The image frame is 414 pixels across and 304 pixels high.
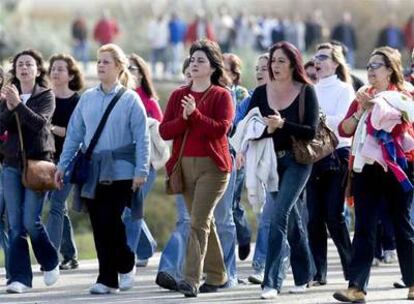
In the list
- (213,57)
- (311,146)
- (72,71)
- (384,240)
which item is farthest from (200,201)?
(384,240)

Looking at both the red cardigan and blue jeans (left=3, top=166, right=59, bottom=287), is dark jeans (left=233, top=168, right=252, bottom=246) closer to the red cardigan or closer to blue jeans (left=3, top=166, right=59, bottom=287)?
blue jeans (left=3, top=166, right=59, bottom=287)

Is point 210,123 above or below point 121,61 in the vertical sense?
below

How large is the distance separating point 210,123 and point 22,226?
2.01 metres

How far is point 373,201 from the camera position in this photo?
13.6 metres

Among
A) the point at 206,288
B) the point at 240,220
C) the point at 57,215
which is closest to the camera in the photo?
the point at 206,288

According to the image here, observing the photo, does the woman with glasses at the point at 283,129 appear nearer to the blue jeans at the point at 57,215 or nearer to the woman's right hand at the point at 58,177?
the woman's right hand at the point at 58,177

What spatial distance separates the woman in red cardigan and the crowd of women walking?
11mm

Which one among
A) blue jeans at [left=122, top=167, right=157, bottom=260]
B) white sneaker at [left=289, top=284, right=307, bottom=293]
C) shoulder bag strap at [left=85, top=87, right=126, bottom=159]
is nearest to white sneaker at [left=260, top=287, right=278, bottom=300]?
white sneaker at [left=289, top=284, right=307, bottom=293]

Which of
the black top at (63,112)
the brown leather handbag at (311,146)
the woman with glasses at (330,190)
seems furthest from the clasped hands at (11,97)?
the woman with glasses at (330,190)

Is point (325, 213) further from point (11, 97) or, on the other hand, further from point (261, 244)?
point (11, 97)

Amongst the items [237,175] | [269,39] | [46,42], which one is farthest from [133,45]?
[237,175]

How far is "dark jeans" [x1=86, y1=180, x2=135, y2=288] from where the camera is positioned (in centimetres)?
1421

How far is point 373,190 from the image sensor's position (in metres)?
13.6

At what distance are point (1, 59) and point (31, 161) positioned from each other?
33800 mm
